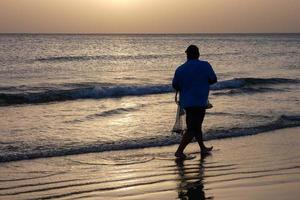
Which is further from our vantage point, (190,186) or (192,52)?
(192,52)

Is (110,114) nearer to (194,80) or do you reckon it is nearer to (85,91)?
(194,80)

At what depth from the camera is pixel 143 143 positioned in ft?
33.9

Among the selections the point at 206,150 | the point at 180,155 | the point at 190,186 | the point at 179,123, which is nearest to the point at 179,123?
the point at 179,123

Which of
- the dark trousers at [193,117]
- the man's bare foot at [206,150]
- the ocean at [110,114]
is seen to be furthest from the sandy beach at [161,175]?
the ocean at [110,114]

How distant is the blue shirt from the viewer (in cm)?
870

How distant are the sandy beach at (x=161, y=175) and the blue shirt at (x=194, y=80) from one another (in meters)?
0.92

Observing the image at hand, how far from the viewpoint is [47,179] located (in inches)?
297

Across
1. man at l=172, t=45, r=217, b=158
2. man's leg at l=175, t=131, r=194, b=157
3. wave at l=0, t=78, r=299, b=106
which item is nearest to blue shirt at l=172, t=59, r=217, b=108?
man at l=172, t=45, r=217, b=158

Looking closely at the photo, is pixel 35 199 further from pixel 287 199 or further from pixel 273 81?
pixel 273 81

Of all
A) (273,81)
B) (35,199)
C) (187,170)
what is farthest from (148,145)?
(273,81)

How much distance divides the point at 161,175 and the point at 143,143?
109 inches

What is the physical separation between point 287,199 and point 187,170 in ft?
6.81

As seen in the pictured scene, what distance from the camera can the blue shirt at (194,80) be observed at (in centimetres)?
870

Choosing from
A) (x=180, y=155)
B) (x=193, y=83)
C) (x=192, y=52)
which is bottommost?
(x=180, y=155)
